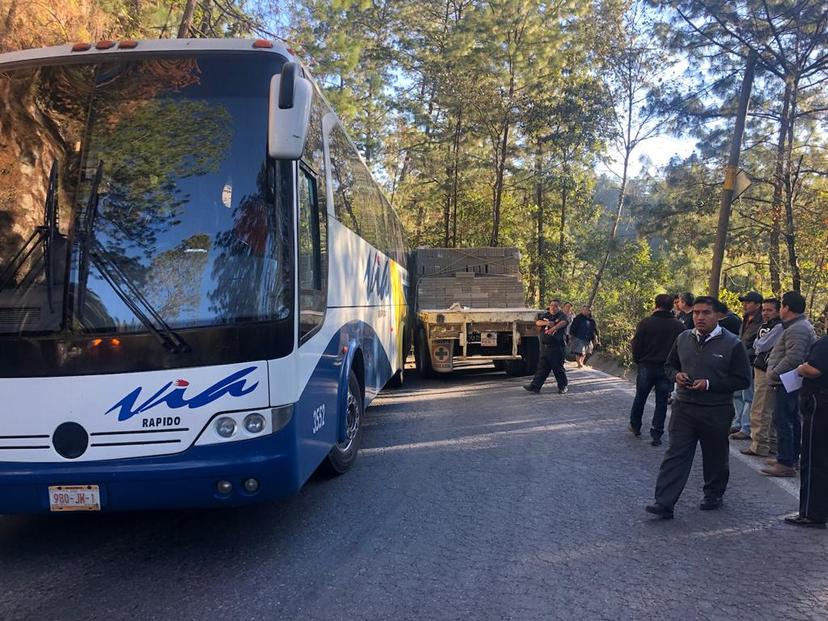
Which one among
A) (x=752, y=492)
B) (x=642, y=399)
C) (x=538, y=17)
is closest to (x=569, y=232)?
(x=538, y=17)

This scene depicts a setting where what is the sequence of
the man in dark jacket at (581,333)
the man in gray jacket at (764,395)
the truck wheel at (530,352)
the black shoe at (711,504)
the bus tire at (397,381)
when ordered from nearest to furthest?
the black shoe at (711,504), the man in gray jacket at (764,395), the bus tire at (397,381), the truck wheel at (530,352), the man in dark jacket at (581,333)

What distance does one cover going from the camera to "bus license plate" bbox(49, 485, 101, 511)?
382 cm

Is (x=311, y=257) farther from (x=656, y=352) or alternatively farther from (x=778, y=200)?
(x=778, y=200)

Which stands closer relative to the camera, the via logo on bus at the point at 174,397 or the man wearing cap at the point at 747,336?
the via logo on bus at the point at 174,397

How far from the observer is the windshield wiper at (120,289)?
12.6 ft

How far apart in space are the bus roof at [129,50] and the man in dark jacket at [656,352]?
5.40m

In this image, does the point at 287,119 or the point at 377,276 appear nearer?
the point at 287,119

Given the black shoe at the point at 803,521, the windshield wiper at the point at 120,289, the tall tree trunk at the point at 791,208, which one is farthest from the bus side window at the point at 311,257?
the tall tree trunk at the point at 791,208

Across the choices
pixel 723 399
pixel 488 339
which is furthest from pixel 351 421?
pixel 488 339

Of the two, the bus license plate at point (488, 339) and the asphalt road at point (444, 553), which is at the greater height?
the bus license plate at point (488, 339)

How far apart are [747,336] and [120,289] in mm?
6880

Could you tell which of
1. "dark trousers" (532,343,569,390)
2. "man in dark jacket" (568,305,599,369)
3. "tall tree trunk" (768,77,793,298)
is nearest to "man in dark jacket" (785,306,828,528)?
"dark trousers" (532,343,569,390)

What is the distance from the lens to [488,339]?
485 inches

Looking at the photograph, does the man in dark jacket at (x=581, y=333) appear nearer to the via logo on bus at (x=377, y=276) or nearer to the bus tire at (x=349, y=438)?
the via logo on bus at (x=377, y=276)
